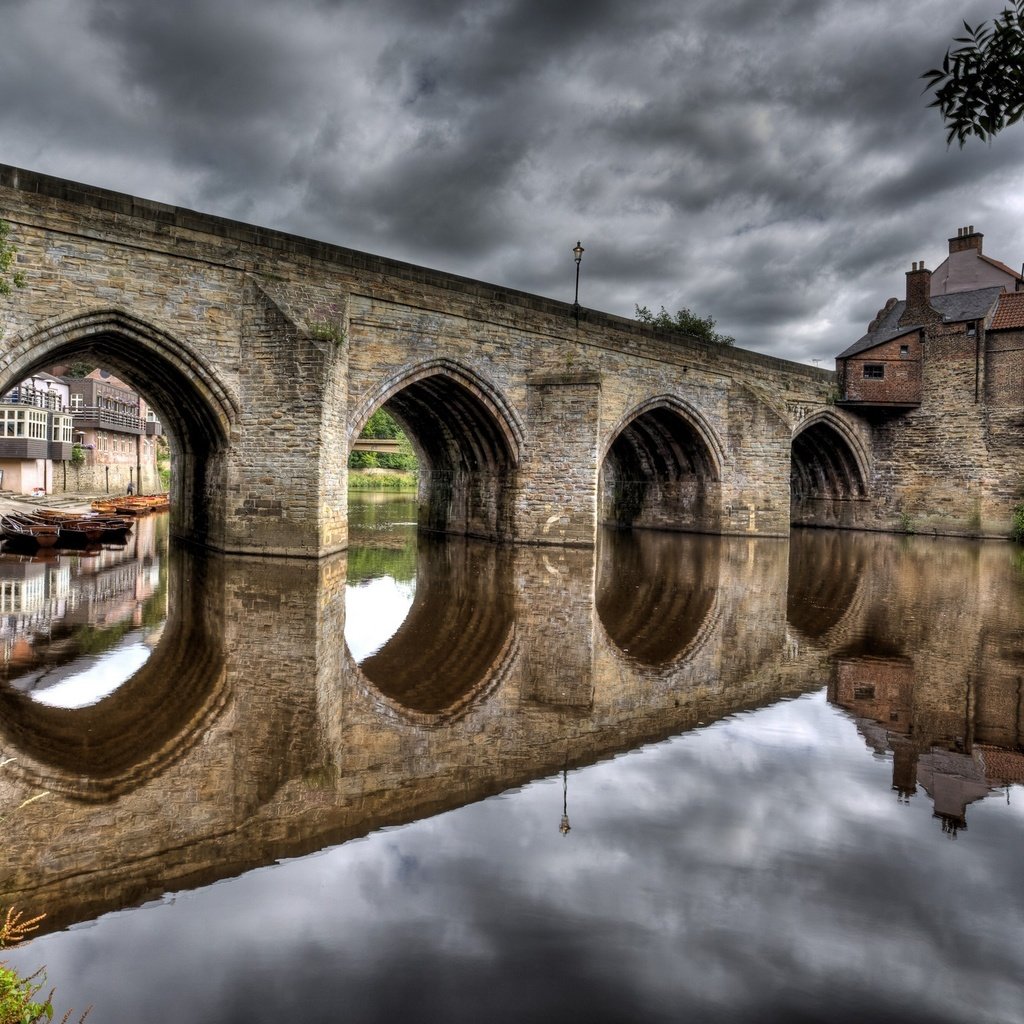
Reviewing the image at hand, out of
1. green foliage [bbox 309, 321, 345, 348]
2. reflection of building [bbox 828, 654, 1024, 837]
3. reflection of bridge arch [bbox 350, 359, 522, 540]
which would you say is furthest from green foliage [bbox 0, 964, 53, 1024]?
reflection of bridge arch [bbox 350, 359, 522, 540]

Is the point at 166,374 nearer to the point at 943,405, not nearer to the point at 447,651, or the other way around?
the point at 447,651

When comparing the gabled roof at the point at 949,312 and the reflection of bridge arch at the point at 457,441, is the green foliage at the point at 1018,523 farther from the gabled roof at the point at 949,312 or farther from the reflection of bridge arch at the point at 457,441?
the reflection of bridge arch at the point at 457,441

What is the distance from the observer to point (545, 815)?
408 centimetres

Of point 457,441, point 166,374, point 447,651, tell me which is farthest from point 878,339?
point 447,651

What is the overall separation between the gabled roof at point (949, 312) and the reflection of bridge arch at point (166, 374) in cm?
2520

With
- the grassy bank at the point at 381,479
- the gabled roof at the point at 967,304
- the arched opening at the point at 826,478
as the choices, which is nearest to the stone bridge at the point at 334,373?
the arched opening at the point at 826,478

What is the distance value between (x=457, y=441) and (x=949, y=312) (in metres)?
21.4

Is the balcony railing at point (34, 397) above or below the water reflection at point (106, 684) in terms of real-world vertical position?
above

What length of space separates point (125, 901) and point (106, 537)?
18428 millimetres

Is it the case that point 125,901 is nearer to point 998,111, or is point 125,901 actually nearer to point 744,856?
point 744,856

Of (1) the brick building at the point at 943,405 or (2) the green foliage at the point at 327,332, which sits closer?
(2) the green foliage at the point at 327,332

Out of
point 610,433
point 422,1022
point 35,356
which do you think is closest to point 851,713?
point 422,1022

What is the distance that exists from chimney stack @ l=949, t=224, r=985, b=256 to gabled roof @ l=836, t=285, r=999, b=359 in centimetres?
491

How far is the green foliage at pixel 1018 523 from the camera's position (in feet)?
92.4
